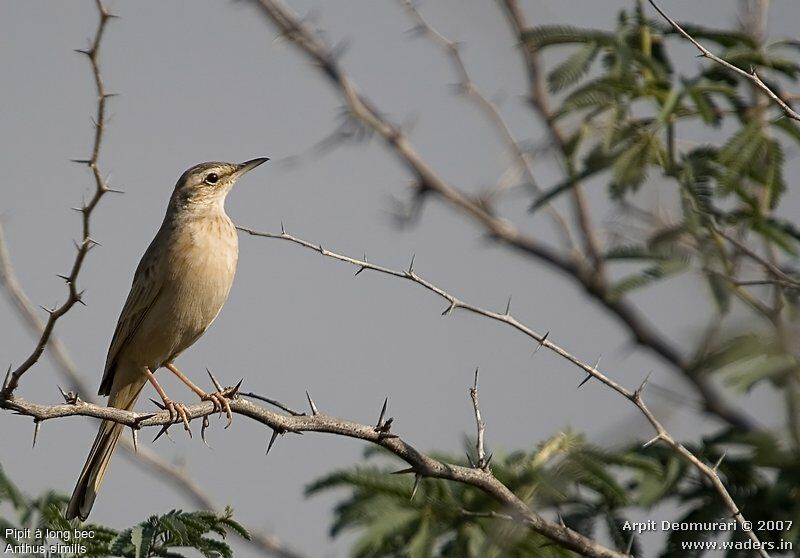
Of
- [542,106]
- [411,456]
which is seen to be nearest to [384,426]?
[411,456]

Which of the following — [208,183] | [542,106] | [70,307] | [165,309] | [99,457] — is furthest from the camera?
[542,106]

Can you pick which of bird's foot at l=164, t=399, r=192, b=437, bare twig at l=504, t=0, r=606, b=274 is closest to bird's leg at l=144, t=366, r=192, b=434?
bird's foot at l=164, t=399, r=192, b=437

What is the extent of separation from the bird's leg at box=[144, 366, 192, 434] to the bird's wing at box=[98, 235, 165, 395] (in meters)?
0.24

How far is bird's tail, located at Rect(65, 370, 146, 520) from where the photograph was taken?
585cm

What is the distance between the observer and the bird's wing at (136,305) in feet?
21.3

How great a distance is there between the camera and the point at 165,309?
21.0ft

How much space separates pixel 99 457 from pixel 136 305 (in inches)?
36.3

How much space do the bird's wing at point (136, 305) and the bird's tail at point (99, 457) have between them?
8 centimetres

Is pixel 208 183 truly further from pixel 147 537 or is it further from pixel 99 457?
pixel 147 537

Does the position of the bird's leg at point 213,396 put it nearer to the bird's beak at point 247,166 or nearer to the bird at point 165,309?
the bird at point 165,309

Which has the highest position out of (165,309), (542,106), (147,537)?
(542,106)

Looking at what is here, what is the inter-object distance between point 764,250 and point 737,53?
1.07 meters

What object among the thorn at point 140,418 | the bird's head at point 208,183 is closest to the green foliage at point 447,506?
the thorn at point 140,418

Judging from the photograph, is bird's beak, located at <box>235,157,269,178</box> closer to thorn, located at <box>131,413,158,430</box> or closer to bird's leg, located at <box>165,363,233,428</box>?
bird's leg, located at <box>165,363,233,428</box>
